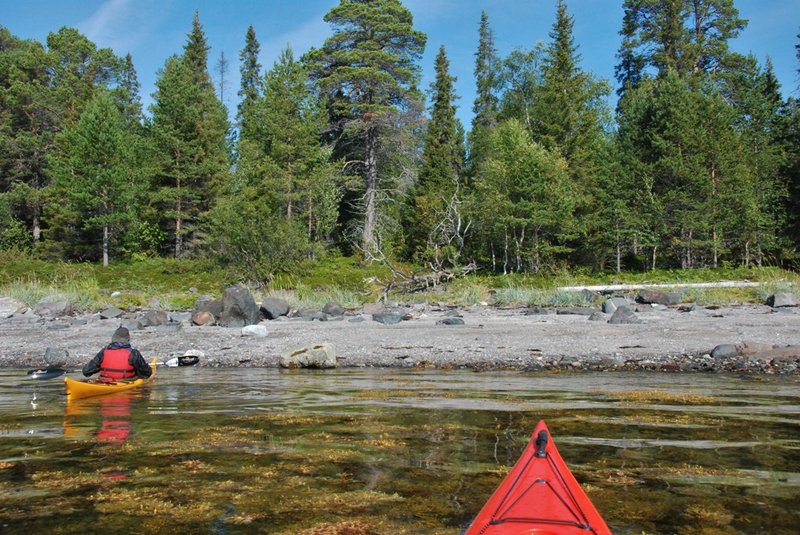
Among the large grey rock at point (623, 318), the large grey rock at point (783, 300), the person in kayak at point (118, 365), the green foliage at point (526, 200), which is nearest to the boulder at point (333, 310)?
the large grey rock at point (623, 318)

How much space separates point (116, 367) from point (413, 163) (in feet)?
118

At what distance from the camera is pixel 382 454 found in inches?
248

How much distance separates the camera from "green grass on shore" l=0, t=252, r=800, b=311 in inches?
870

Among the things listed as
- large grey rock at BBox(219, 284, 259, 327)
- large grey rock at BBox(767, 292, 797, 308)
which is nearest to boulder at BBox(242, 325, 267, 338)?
large grey rock at BBox(219, 284, 259, 327)

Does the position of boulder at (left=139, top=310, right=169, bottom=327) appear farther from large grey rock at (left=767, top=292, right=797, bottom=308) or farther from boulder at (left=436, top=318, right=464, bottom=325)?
large grey rock at (left=767, top=292, right=797, bottom=308)

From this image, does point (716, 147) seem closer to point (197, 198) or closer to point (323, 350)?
point (323, 350)

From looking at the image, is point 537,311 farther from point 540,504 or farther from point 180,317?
point 540,504

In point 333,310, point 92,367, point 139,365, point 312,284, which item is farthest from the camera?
point 312,284

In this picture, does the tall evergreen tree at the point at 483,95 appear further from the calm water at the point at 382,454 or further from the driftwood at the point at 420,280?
the calm water at the point at 382,454

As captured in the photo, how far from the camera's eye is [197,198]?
43562 mm

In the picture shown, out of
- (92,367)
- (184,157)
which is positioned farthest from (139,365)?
(184,157)

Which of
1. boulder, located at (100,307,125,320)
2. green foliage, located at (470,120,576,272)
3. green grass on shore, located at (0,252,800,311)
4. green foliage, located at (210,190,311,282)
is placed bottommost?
boulder, located at (100,307,125,320)

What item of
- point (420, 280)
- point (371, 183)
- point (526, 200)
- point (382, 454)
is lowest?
point (382, 454)

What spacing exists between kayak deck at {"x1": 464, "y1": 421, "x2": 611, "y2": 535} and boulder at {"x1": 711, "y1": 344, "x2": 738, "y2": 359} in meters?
9.29
